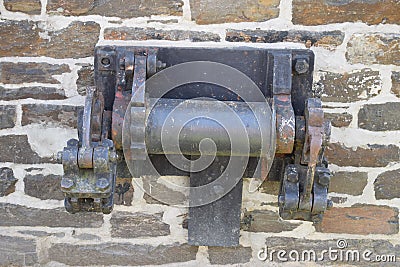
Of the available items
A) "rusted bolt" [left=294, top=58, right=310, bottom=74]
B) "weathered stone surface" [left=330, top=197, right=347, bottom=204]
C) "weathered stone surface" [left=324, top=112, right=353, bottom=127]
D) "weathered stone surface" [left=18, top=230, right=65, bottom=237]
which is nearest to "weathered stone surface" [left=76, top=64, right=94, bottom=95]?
"weathered stone surface" [left=18, top=230, right=65, bottom=237]

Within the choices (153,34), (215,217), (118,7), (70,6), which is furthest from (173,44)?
(215,217)

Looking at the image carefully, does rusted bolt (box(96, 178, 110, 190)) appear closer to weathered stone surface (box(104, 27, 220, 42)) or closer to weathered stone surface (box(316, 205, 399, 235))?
weathered stone surface (box(104, 27, 220, 42))

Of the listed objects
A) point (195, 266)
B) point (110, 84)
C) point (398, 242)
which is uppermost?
point (110, 84)

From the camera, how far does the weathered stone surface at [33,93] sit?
150 cm

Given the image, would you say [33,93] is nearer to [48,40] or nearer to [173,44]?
[48,40]

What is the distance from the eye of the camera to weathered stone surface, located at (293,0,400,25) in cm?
143

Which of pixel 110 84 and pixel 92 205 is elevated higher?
pixel 110 84

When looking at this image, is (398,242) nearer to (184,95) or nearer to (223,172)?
(223,172)

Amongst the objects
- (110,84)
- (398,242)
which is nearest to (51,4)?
(110,84)

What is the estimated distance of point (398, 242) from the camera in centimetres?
162

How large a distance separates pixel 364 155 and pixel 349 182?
10 centimetres

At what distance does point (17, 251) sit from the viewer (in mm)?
1632

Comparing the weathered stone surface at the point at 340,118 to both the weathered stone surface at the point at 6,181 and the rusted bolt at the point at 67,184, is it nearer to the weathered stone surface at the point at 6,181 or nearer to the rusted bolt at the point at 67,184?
the rusted bolt at the point at 67,184

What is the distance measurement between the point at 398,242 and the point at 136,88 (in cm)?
98
